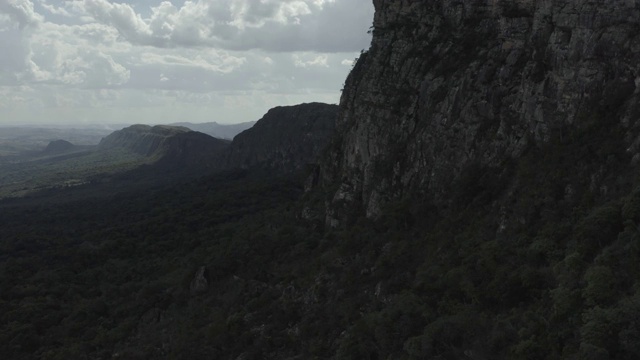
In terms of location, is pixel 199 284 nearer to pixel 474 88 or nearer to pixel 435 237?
pixel 435 237

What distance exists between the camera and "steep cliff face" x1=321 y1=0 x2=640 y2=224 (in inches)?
1628

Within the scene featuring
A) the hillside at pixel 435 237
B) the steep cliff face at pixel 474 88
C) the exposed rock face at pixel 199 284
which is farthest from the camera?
the exposed rock face at pixel 199 284

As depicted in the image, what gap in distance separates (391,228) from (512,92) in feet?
64.4

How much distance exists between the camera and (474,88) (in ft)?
176

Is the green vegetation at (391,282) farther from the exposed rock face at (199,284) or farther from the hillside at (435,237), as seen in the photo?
the exposed rock face at (199,284)

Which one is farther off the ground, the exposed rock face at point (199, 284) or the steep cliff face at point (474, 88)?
the steep cliff face at point (474, 88)

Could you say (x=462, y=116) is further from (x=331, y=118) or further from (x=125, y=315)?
(x=331, y=118)

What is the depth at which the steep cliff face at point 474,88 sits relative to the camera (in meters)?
41.3

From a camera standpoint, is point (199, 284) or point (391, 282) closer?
point (391, 282)

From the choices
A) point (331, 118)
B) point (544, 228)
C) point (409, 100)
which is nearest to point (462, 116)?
point (409, 100)

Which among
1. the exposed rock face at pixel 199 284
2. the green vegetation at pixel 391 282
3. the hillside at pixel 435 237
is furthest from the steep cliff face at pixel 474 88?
the exposed rock face at pixel 199 284

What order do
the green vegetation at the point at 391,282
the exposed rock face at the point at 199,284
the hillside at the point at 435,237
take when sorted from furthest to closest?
the exposed rock face at the point at 199,284
the hillside at the point at 435,237
the green vegetation at the point at 391,282

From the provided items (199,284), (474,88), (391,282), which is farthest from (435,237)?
(199,284)

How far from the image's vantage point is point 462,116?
54.2 metres
